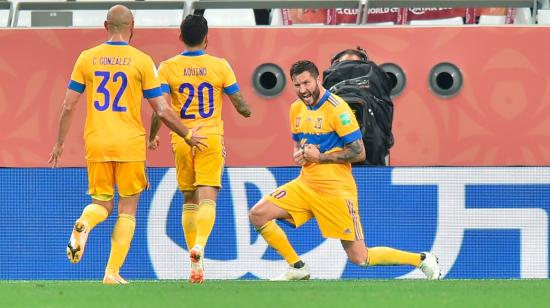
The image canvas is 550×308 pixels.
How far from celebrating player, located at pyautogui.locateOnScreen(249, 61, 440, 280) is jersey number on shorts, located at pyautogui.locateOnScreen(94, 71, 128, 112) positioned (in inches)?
43.7

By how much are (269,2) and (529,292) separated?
21.3 feet

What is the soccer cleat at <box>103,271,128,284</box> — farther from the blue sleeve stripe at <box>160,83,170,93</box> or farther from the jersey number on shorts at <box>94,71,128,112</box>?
the blue sleeve stripe at <box>160,83,170,93</box>

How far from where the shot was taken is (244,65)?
46.8 ft

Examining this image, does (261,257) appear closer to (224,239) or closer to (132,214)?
(224,239)

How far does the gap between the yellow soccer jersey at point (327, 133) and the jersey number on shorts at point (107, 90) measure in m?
1.22

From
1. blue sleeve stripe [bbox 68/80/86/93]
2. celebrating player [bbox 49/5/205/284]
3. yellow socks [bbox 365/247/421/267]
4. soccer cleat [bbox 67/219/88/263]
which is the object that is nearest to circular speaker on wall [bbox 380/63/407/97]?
yellow socks [bbox 365/247/421/267]

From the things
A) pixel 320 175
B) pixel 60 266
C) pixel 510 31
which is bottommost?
pixel 60 266

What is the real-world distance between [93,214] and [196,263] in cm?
71

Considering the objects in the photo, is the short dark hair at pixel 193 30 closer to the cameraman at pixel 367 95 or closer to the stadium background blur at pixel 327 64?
the cameraman at pixel 367 95

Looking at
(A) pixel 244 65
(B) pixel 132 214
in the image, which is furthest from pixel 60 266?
(A) pixel 244 65

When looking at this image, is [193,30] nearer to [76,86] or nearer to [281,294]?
[76,86]

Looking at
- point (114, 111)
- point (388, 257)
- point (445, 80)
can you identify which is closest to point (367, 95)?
point (388, 257)

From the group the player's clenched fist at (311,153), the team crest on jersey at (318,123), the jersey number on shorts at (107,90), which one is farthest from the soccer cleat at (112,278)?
the team crest on jersey at (318,123)

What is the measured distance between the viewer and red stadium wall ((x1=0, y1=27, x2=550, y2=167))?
555 inches
